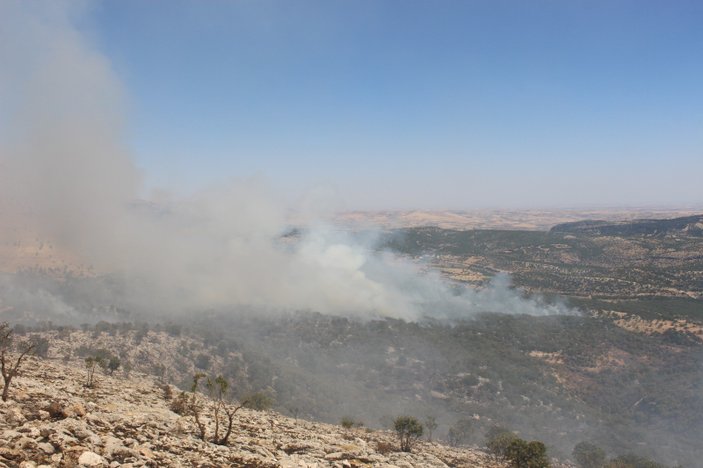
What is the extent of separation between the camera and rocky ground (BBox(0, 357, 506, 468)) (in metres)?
12.6

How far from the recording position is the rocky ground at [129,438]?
41.2 feet

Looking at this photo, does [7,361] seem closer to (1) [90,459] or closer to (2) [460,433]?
(1) [90,459]

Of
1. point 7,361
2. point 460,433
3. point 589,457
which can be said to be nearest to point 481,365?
point 460,433

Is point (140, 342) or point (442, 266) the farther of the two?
point (442, 266)

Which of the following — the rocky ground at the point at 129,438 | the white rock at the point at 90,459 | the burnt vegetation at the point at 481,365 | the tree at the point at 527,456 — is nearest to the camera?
the white rock at the point at 90,459

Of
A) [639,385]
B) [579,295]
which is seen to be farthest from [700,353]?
[579,295]

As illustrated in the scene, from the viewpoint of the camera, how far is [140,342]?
63.9 metres

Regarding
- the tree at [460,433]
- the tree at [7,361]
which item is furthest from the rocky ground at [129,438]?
the tree at [460,433]

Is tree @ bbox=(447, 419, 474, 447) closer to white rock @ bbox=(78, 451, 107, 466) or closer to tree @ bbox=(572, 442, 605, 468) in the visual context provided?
tree @ bbox=(572, 442, 605, 468)

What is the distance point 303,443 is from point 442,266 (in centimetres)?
16051

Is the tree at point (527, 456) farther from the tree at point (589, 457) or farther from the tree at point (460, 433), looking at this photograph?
the tree at point (460, 433)

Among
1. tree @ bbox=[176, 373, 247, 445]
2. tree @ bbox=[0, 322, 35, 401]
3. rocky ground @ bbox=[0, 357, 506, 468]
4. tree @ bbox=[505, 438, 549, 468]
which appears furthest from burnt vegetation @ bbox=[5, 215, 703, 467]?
rocky ground @ bbox=[0, 357, 506, 468]

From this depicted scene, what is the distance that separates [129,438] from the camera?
1527cm

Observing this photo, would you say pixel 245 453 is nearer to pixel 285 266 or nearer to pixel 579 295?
pixel 285 266
